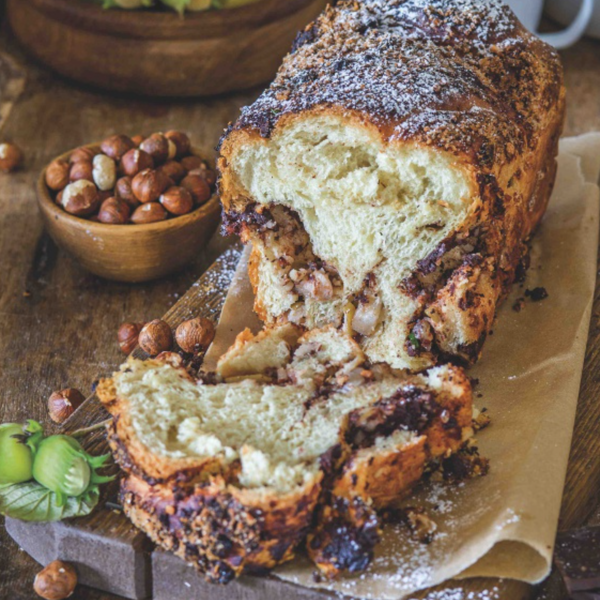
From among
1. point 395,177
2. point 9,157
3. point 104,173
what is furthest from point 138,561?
point 9,157

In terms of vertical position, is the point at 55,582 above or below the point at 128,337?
above

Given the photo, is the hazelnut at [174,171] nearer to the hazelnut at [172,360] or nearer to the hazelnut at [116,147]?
the hazelnut at [116,147]

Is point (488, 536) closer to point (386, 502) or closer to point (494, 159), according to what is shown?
point (386, 502)

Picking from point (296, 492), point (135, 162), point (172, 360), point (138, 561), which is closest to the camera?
point (296, 492)

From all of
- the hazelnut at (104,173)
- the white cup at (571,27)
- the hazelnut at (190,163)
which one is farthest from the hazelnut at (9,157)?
the white cup at (571,27)

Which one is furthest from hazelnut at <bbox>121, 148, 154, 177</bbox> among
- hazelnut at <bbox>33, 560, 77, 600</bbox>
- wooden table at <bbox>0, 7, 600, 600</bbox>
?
hazelnut at <bbox>33, 560, 77, 600</bbox>

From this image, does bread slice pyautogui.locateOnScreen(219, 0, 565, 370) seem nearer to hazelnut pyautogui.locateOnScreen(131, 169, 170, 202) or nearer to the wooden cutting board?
hazelnut pyautogui.locateOnScreen(131, 169, 170, 202)

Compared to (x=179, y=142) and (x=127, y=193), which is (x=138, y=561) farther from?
(x=179, y=142)
